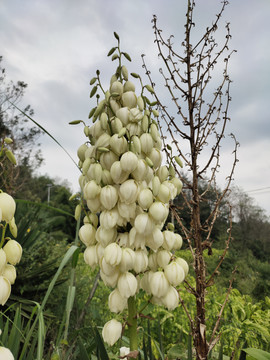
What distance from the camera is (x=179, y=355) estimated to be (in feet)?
4.38

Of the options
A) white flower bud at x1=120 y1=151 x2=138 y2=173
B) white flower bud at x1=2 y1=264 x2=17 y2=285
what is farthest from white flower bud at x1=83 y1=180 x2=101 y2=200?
white flower bud at x1=2 y1=264 x2=17 y2=285

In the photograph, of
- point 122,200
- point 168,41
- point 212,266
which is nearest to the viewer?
point 122,200

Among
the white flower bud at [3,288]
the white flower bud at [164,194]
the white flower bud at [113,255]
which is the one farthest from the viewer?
the white flower bud at [164,194]

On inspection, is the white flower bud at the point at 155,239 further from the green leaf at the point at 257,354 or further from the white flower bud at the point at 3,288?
the green leaf at the point at 257,354

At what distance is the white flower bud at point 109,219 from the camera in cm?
97

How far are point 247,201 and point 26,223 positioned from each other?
62.9 ft

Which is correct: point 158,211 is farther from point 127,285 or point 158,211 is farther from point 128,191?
point 127,285

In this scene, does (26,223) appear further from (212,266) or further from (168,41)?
(212,266)

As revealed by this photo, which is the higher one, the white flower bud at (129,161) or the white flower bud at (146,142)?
the white flower bud at (146,142)

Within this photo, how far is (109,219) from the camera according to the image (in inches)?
38.4

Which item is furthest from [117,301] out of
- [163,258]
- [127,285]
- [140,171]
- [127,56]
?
[127,56]

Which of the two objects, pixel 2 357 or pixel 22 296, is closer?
pixel 2 357

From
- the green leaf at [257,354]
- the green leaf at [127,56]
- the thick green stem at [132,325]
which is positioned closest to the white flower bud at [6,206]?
the thick green stem at [132,325]

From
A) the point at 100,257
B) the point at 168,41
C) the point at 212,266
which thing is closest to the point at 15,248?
the point at 100,257
